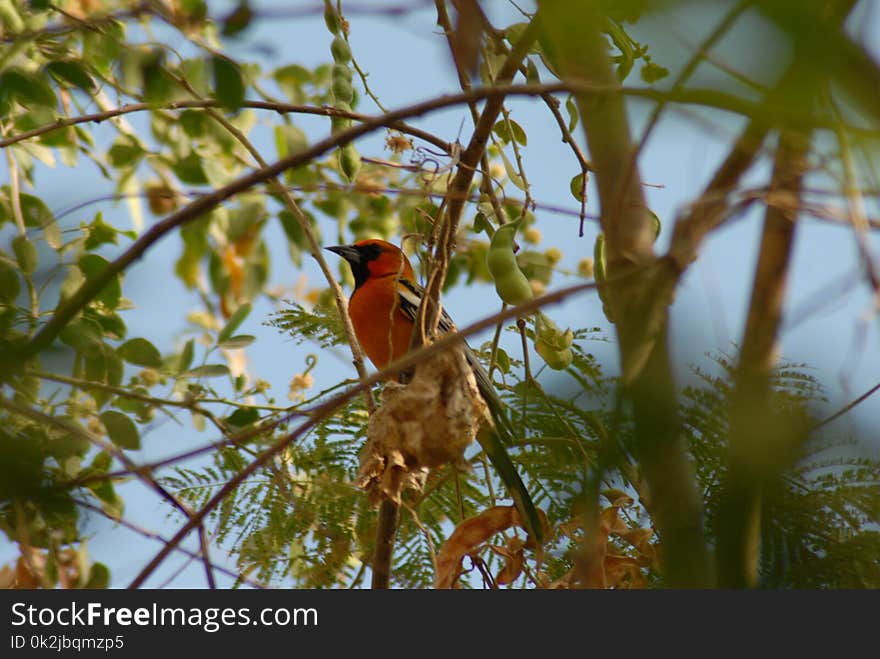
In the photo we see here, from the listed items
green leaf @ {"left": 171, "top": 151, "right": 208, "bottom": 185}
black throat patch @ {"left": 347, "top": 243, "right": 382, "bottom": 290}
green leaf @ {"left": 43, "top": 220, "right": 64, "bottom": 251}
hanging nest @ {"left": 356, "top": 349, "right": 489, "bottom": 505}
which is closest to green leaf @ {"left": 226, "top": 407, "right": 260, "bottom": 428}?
hanging nest @ {"left": 356, "top": 349, "right": 489, "bottom": 505}

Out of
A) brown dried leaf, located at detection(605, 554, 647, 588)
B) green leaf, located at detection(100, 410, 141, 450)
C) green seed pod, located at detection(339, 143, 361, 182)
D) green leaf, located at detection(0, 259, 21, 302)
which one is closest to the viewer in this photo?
green leaf, located at detection(0, 259, 21, 302)

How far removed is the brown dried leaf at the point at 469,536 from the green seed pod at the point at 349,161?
999mm

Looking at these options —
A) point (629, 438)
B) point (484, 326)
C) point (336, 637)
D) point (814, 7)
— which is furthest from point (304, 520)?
point (814, 7)

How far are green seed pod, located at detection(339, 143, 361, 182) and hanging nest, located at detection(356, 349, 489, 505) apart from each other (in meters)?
0.82

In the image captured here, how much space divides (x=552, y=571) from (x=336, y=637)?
31.8 inches

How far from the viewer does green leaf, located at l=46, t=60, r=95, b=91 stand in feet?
10.1

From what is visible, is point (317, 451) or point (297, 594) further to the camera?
point (317, 451)

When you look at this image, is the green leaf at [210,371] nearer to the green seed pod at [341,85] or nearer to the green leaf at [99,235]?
the green leaf at [99,235]

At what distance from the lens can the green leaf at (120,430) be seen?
2619 millimetres

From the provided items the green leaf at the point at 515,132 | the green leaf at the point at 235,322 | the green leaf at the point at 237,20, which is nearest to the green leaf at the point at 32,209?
the green leaf at the point at 235,322

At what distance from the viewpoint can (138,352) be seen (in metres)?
3.07

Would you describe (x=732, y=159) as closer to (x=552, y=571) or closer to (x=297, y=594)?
(x=297, y=594)

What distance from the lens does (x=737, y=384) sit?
4.63 feet

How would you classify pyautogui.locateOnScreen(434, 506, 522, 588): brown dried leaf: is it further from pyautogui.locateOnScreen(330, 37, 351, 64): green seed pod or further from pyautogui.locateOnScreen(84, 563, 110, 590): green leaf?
pyautogui.locateOnScreen(330, 37, 351, 64): green seed pod
